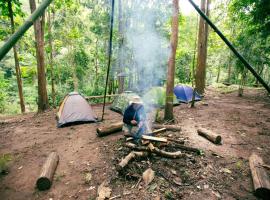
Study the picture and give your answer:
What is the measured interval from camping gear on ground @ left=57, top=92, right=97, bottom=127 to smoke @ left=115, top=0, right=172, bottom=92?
28.5ft

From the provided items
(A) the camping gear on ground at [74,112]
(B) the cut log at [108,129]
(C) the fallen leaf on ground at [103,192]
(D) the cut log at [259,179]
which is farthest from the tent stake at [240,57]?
(A) the camping gear on ground at [74,112]

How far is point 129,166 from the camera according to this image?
5.40 meters

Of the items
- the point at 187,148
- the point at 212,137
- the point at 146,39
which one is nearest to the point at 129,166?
the point at 187,148

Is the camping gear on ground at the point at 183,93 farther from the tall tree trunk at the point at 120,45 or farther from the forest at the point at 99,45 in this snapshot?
the tall tree trunk at the point at 120,45

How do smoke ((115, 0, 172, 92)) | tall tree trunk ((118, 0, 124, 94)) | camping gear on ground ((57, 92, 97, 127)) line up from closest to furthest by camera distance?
camping gear on ground ((57, 92, 97, 127)), tall tree trunk ((118, 0, 124, 94)), smoke ((115, 0, 172, 92))

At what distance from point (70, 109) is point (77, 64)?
39.5 feet

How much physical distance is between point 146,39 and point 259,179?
16.6 metres

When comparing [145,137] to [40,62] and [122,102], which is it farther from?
[40,62]

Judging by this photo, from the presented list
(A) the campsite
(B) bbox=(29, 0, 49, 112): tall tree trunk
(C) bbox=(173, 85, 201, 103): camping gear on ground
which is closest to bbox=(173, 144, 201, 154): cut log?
(A) the campsite

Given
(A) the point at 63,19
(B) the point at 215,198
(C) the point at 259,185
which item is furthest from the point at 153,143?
(A) the point at 63,19

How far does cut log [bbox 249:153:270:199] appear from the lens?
14.8ft

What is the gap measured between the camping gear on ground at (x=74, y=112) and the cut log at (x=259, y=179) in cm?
692

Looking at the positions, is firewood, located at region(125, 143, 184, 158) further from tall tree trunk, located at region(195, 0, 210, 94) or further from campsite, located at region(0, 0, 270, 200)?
tall tree trunk, located at region(195, 0, 210, 94)

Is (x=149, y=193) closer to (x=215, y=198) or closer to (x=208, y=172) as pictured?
(x=215, y=198)
